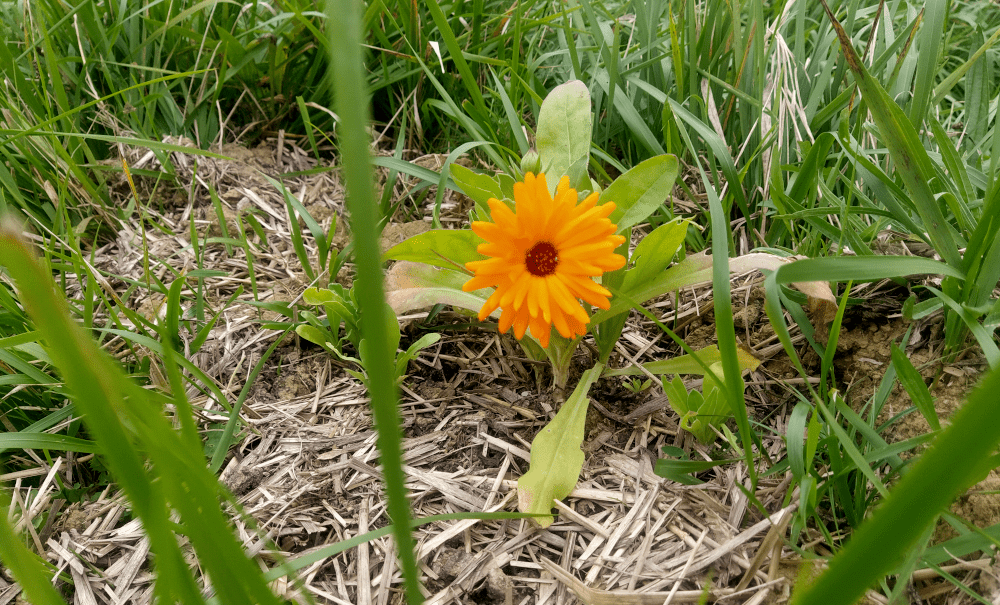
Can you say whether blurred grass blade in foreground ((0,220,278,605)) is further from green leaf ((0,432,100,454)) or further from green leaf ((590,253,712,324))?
green leaf ((590,253,712,324))

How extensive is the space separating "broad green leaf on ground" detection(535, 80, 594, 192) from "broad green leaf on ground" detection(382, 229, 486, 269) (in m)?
0.22

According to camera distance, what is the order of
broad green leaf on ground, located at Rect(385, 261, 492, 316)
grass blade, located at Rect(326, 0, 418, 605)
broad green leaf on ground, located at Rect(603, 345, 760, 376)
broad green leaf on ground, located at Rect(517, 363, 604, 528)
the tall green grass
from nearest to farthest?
1. grass blade, located at Rect(326, 0, 418, 605)
2. the tall green grass
3. broad green leaf on ground, located at Rect(517, 363, 604, 528)
4. broad green leaf on ground, located at Rect(603, 345, 760, 376)
5. broad green leaf on ground, located at Rect(385, 261, 492, 316)

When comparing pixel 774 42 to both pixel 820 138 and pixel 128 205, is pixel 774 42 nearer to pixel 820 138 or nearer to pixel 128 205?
pixel 820 138

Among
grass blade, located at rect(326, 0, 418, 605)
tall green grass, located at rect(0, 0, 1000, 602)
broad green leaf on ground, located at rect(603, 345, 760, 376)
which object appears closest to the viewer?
grass blade, located at rect(326, 0, 418, 605)

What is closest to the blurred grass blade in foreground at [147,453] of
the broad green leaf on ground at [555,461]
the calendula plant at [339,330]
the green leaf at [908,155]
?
the broad green leaf on ground at [555,461]

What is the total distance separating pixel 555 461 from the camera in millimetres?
1062

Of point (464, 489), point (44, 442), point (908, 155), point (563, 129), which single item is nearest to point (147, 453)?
point (464, 489)

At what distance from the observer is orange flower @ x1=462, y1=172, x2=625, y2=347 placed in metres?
1.01

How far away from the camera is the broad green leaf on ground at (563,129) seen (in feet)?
4.19

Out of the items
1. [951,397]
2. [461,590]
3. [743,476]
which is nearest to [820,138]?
[951,397]

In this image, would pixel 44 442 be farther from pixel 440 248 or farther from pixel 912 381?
pixel 912 381

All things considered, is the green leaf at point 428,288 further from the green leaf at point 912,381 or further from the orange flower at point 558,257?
the green leaf at point 912,381

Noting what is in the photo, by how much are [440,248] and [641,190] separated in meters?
0.42

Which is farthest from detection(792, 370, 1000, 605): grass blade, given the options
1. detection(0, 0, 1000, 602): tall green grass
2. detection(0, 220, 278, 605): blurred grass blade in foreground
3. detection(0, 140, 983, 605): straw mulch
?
detection(0, 140, 983, 605): straw mulch
